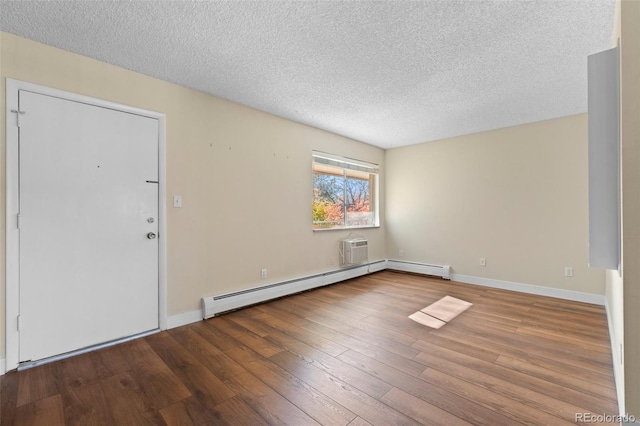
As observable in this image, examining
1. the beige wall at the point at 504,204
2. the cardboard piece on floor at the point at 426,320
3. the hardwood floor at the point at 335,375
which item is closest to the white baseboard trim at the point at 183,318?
the hardwood floor at the point at 335,375

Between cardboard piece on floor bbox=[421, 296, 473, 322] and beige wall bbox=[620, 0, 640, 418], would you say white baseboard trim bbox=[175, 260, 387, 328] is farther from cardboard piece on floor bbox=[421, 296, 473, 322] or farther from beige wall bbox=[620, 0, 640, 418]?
beige wall bbox=[620, 0, 640, 418]

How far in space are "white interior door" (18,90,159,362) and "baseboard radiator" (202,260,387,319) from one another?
560 millimetres

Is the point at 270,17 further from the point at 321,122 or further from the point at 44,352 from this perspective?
the point at 44,352

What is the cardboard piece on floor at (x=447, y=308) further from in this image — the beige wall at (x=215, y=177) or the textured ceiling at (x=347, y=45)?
the textured ceiling at (x=347, y=45)

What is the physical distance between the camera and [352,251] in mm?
4727

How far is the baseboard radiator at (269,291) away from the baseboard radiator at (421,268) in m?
0.84

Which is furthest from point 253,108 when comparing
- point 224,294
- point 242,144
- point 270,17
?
point 224,294

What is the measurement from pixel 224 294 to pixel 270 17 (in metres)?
2.75

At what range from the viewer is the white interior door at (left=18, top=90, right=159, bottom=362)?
2.12 m

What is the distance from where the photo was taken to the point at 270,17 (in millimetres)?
1884

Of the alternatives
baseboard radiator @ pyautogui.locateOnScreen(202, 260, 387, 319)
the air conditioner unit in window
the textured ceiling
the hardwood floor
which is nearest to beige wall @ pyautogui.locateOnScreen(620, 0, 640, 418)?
the hardwood floor

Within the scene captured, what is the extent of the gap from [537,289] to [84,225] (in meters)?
5.46

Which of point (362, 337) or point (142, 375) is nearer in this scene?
point (142, 375)

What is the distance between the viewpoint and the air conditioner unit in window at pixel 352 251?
4.73m
